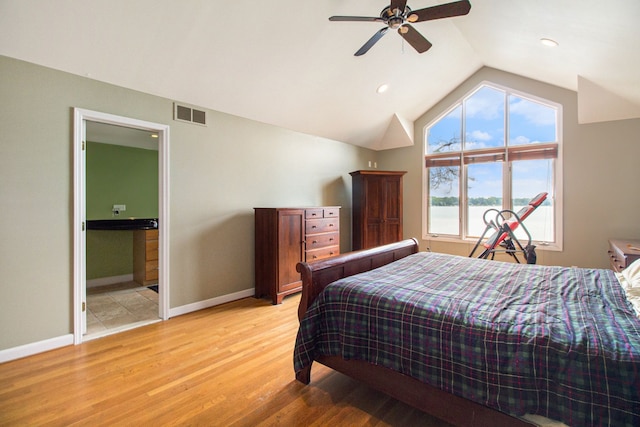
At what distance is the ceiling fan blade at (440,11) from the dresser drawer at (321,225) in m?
2.63

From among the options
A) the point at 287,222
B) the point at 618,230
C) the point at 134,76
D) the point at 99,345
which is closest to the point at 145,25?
the point at 134,76

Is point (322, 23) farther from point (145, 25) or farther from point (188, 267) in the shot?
point (188, 267)

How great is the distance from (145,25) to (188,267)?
96.0 inches

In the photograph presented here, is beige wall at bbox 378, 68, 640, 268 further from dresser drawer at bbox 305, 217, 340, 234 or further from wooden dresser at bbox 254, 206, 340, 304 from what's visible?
wooden dresser at bbox 254, 206, 340, 304

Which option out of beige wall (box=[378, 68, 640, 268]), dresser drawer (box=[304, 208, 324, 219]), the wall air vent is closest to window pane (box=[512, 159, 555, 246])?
beige wall (box=[378, 68, 640, 268])

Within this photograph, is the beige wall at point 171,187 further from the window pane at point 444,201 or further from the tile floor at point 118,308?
the window pane at point 444,201

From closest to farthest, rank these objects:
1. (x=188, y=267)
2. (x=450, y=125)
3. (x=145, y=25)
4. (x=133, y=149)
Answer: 1. (x=145, y=25)
2. (x=188, y=267)
3. (x=133, y=149)
4. (x=450, y=125)

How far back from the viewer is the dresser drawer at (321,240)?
13.8 feet

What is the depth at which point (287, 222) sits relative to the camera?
3879mm

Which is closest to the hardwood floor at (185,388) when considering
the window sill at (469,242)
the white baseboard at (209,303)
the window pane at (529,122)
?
the white baseboard at (209,303)

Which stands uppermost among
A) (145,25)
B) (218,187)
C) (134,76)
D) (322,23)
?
(322,23)

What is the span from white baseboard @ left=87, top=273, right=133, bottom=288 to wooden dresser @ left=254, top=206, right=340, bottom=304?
249 centimetres

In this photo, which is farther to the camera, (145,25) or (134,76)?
(134,76)

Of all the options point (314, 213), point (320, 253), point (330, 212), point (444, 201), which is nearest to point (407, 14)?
point (314, 213)
